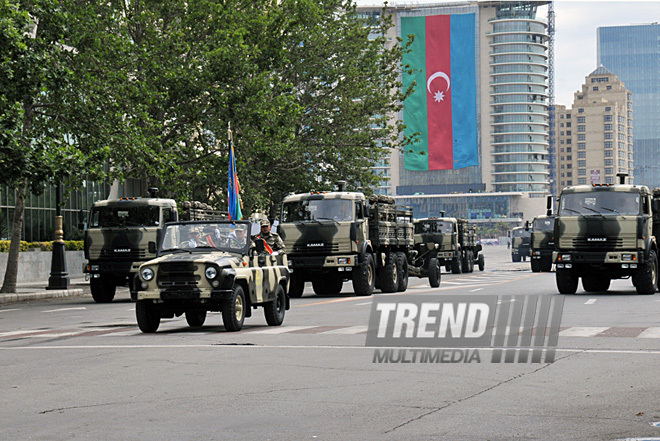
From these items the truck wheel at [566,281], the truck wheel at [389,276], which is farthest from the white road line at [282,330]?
the truck wheel at [389,276]

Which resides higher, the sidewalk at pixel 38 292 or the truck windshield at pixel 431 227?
the truck windshield at pixel 431 227

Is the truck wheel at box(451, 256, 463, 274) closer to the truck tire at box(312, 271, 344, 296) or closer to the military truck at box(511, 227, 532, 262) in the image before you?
the truck tire at box(312, 271, 344, 296)

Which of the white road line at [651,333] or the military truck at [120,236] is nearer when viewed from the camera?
the white road line at [651,333]

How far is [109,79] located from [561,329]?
66.4 ft

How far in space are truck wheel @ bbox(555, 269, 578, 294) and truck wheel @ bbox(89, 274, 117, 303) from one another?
1238 centimetres

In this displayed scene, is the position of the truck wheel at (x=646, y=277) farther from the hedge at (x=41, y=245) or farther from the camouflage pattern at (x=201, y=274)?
the hedge at (x=41, y=245)

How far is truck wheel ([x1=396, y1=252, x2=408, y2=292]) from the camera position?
3183 cm

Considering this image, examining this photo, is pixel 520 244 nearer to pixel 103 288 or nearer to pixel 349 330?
pixel 103 288

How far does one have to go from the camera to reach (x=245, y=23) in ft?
134

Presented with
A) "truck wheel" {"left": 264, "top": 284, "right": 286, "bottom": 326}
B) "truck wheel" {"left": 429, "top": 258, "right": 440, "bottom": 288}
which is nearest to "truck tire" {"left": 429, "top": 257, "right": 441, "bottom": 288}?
"truck wheel" {"left": 429, "top": 258, "right": 440, "bottom": 288}

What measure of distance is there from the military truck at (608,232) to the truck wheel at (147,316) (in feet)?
44.4

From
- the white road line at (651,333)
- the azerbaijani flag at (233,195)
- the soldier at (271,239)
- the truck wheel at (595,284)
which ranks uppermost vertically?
the azerbaijani flag at (233,195)

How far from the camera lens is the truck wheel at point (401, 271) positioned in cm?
3183

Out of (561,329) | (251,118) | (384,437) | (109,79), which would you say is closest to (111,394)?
(384,437)
